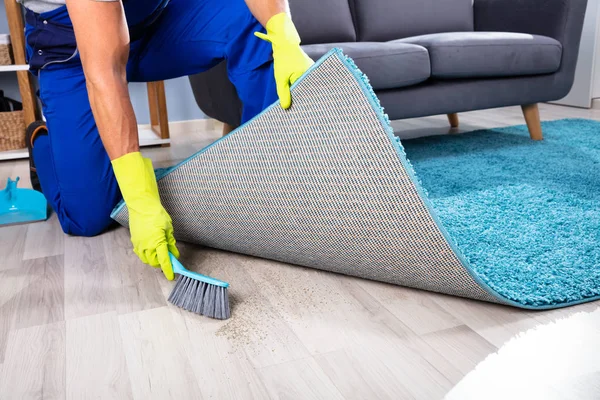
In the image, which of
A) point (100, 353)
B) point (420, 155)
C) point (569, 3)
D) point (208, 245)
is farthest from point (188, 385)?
point (569, 3)

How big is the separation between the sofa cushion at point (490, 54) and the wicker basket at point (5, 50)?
1.59 metres

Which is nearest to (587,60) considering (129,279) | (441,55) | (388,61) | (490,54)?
(490,54)

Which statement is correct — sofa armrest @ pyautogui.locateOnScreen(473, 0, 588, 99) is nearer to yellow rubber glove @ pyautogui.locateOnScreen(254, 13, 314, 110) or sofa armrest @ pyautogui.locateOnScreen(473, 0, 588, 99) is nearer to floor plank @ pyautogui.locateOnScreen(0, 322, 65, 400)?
yellow rubber glove @ pyautogui.locateOnScreen(254, 13, 314, 110)

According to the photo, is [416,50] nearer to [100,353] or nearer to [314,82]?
[314,82]

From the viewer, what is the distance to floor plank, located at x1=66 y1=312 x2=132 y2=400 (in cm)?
79

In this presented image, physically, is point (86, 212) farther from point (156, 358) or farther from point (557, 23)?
point (557, 23)

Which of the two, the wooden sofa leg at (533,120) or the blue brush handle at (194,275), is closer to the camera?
the blue brush handle at (194,275)

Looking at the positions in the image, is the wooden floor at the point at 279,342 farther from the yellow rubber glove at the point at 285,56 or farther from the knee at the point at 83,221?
the yellow rubber glove at the point at 285,56

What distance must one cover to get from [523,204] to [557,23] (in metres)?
1.14

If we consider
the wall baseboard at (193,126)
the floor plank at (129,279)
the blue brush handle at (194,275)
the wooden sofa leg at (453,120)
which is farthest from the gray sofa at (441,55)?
the blue brush handle at (194,275)

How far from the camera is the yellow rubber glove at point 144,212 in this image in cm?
110

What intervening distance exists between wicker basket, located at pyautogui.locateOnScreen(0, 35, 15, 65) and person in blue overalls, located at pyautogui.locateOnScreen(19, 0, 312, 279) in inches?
40.6

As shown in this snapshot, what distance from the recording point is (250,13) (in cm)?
138

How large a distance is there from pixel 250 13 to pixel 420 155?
96cm
